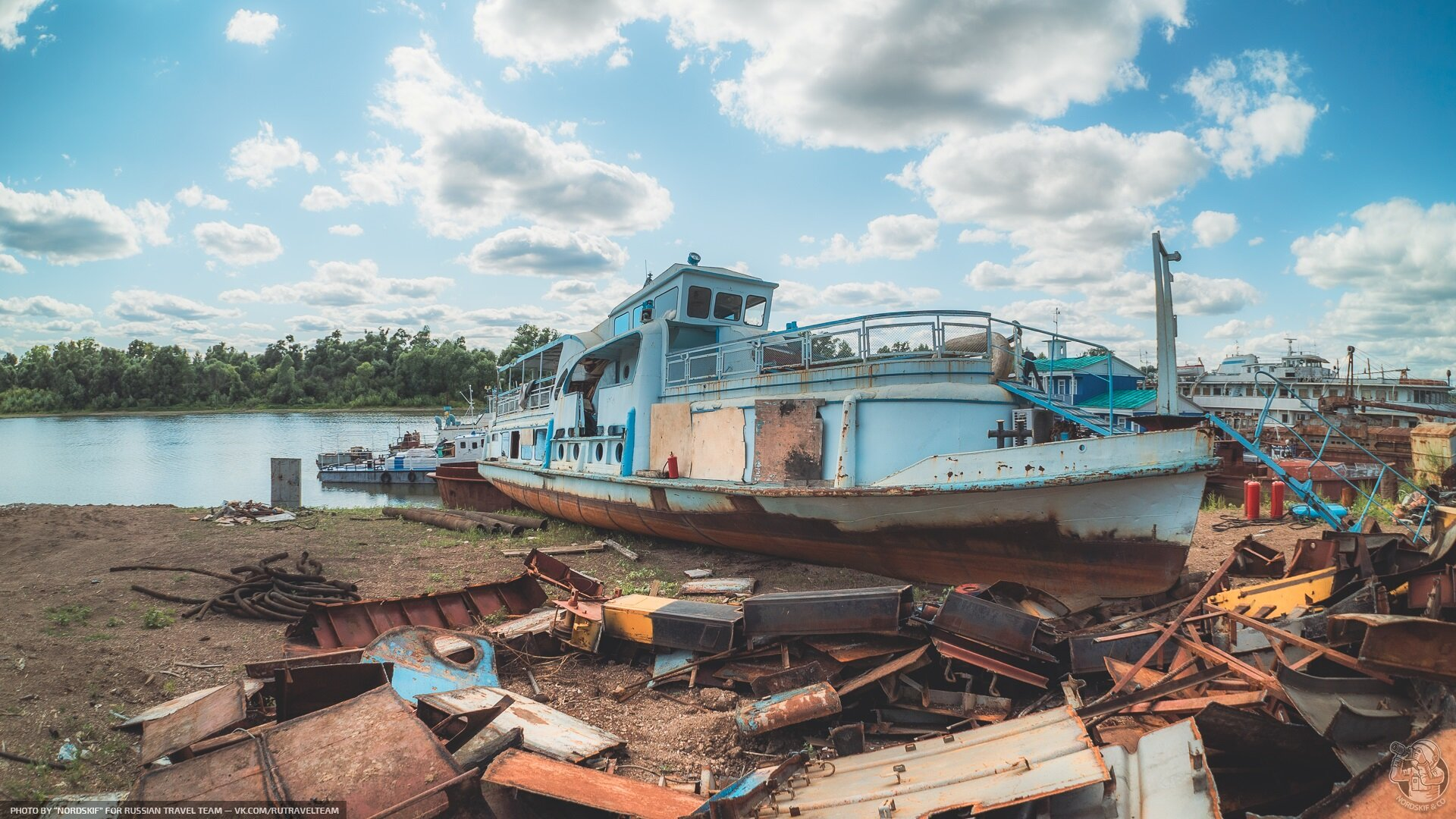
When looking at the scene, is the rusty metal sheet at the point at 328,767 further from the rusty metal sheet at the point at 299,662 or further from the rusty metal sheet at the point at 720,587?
the rusty metal sheet at the point at 720,587

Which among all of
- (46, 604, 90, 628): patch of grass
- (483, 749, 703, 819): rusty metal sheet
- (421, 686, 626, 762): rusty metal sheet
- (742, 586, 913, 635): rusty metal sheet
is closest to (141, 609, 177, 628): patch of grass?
(46, 604, 90, 628): patch of grass

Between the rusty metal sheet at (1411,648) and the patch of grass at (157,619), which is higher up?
the rusty metal sheet at (1411,648)

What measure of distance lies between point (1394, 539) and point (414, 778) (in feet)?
26.8

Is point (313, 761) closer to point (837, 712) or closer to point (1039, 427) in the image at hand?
point (837, 712)

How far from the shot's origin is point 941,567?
9344mm

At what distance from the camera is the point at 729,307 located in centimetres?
1494

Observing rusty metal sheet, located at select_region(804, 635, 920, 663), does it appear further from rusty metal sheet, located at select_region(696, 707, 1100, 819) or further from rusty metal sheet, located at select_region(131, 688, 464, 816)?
rusty metal sheet, located at select_region(131, 688, 464, 816)

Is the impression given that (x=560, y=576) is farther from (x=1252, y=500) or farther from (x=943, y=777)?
(x=1252, y=500)

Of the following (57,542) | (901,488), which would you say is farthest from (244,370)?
(901,488)

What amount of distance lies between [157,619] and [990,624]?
9.02 m

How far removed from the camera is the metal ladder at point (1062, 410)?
8625mm

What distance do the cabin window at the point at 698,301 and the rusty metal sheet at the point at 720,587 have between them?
612cm

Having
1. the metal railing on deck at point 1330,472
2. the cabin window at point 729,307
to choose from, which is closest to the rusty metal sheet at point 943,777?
the metal railing on deck at point 1330,472

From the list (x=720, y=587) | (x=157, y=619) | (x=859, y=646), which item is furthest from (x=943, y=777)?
(x=157, y=619)
